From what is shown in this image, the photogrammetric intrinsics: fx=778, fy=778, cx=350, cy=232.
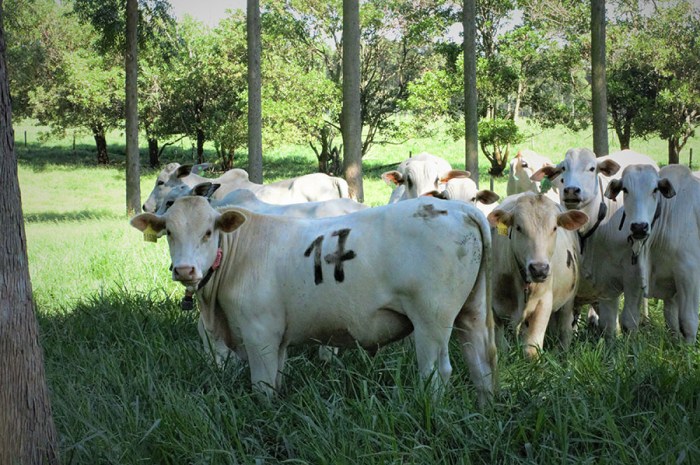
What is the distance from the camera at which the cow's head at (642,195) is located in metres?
6.89

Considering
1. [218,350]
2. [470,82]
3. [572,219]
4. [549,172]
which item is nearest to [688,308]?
[572,219]

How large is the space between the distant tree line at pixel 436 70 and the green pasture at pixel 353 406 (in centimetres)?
2373

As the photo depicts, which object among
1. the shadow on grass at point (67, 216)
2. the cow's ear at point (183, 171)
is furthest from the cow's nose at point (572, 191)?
the shadow on grass at point (67, 216)

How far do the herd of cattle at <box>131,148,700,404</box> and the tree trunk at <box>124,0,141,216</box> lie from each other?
14.7m

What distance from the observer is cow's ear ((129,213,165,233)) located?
5812mm

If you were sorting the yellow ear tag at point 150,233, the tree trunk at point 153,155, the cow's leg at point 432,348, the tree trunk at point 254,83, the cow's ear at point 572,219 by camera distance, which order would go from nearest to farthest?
the cow's leg at point 432,348 → the yellow ear tag at point 150,233 → the cow's ear at point 572,219 → the tree trunk at point 254,83 → the tree trunk at point 153,155

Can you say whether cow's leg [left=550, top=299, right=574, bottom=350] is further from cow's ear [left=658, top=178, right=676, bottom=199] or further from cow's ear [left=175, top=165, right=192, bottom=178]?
cow's ear [left=175, top=165, right=192, bottom=178]

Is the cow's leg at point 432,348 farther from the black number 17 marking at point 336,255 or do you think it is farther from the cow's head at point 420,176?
the cow's head at point 420,176

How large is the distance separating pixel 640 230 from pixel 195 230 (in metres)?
3.86

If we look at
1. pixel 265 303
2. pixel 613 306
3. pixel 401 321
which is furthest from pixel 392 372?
pixel 613 306

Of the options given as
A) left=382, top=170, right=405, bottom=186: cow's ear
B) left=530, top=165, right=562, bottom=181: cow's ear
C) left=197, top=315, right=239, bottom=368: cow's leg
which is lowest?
left=197, top=315, right=239, bottom=368: cow's leg

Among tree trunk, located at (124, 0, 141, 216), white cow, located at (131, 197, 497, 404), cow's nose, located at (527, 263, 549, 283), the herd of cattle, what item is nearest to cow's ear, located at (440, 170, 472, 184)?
the herd of cattle

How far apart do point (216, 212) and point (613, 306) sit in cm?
419

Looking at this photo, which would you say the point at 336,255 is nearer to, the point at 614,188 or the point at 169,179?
the point at 614,188
